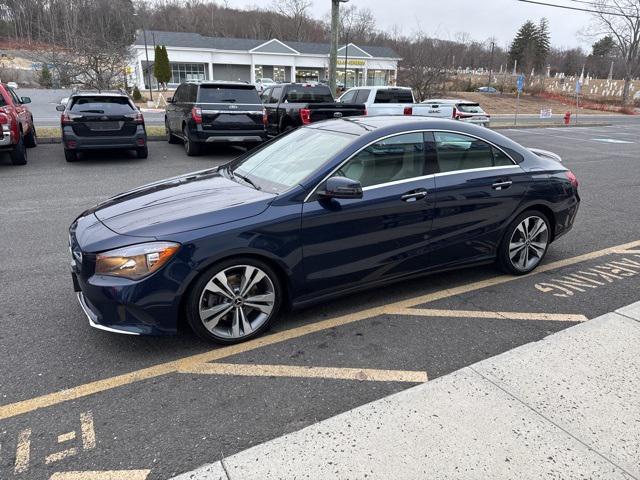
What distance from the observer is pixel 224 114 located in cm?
1163

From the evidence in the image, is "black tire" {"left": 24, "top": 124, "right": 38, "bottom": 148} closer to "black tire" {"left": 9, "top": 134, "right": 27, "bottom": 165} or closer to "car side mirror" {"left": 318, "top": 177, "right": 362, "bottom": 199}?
"black tire" {"left": 9, "top": 134, "right": 27, "bottom": 165}

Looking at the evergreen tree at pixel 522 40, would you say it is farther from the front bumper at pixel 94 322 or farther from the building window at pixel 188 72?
the front bumper at pixel 94 322

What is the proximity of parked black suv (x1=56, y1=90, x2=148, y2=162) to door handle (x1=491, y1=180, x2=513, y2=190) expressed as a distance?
8.89m

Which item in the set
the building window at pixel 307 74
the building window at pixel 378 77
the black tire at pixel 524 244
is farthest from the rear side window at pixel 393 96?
the building window at pixel 378 77

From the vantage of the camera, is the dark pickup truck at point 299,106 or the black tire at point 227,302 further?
the dark pickup truck at point 299,106

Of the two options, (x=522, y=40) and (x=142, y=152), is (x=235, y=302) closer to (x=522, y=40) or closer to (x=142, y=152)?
(x=142, y=152)

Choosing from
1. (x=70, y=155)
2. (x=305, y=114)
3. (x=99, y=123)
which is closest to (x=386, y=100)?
(x=305, y=114)

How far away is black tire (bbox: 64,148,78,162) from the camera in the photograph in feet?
35.6

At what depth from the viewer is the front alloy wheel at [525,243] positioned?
15.4 ft

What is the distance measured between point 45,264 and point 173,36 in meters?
60.6

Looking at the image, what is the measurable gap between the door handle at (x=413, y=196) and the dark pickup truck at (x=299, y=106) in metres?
8.65

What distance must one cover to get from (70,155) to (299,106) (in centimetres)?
564

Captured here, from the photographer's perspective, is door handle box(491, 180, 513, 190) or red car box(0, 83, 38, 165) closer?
door handle box(491, 180, 513, 190)

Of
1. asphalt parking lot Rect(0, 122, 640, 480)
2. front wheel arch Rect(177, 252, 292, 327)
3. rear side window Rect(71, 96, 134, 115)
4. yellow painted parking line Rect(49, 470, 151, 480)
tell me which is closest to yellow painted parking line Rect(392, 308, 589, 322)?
asphalt parking lot Rect(0, 122, 640, 480)
